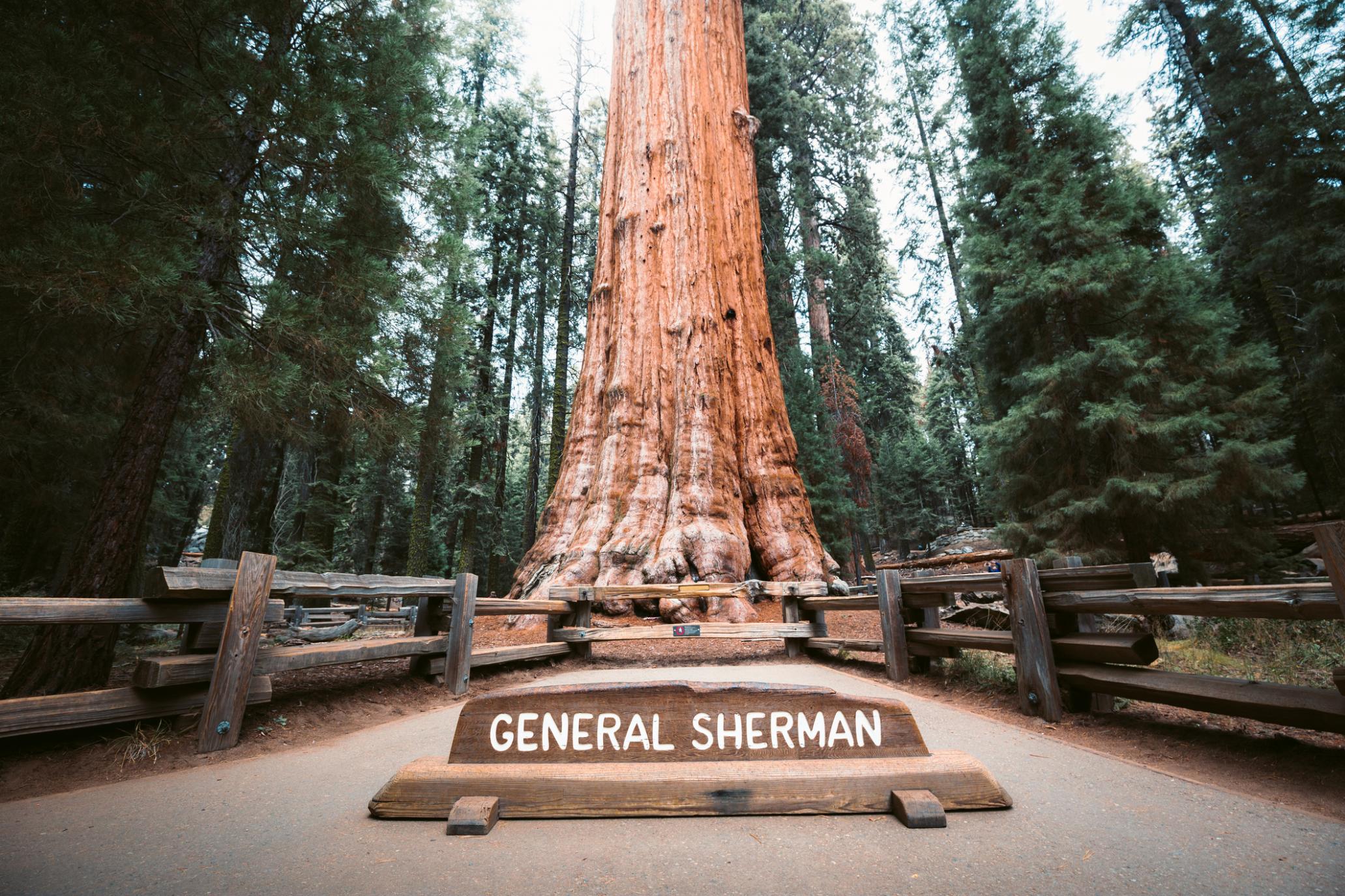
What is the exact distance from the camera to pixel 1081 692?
159 inches

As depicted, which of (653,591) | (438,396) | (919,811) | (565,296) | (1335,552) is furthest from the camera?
(565,296)

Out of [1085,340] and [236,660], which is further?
[1085,340]

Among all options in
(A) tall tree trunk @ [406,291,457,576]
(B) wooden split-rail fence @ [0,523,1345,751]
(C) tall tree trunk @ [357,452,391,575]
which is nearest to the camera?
(B) wooden split-rail fence @ [0,523,1345,751]

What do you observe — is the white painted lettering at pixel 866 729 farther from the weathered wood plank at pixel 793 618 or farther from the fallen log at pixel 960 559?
the fallen log at pixel 960 559

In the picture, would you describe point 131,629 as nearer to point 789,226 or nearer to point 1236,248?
point 789,226

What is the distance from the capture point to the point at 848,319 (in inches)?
732

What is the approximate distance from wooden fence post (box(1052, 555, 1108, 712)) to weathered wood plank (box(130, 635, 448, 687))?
5348mm

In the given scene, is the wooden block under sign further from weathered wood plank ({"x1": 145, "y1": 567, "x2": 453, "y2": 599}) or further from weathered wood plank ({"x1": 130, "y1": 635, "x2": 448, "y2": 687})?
weathered wood plank ({"x1": 130, "y1": 635, "x2": 448, "y2": 687})

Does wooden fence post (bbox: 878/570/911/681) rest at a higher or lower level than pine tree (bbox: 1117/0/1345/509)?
lower

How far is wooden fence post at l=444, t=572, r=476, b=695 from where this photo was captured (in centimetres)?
514

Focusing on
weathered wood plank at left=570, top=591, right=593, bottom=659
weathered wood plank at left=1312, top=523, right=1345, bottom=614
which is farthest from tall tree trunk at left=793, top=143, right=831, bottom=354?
weathered wood plank at left=1312, top=523, right=1345, bottom=614

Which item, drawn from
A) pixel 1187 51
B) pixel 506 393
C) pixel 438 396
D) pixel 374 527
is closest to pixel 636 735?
pixel 438 396

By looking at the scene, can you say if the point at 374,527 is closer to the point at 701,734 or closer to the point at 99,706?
the point at 99,706

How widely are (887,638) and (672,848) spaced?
432cm
